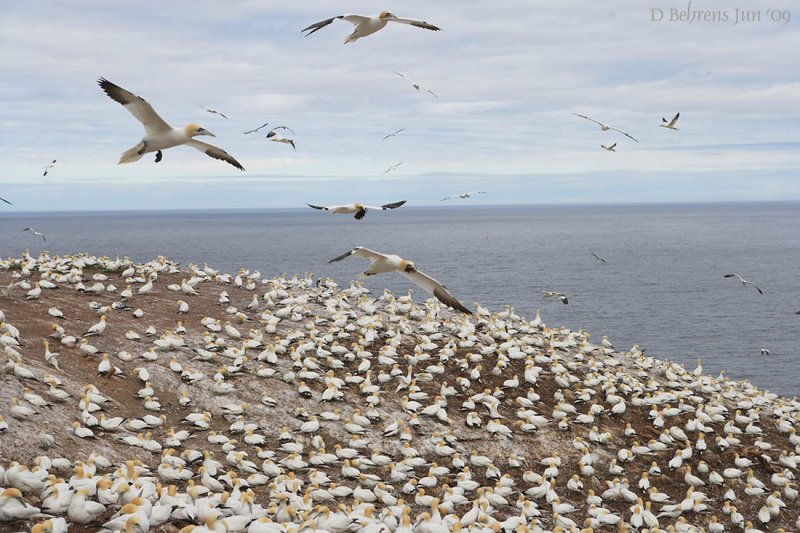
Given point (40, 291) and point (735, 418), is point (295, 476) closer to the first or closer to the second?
point (40, 291)

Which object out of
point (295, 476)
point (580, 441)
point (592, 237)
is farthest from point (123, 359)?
point (592, 237)

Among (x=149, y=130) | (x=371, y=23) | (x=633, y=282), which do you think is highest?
(x=371, y=23)

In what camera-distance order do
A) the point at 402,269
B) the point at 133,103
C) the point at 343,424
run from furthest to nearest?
the point at 343,424, the point at 402,269, the point at 133,103

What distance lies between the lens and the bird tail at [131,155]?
43.9ft

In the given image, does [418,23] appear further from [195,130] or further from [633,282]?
[633,282]

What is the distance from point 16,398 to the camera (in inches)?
566

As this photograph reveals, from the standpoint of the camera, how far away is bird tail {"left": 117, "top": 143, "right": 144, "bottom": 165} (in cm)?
1339

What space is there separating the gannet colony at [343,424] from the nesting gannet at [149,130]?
495 centimetres

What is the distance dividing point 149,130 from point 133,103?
2.34ft

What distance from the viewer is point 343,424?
18312 mm

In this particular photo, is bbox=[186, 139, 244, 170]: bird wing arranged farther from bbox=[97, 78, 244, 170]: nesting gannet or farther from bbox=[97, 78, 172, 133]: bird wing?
bbox=[97, 78, 172, 133]: bird wing

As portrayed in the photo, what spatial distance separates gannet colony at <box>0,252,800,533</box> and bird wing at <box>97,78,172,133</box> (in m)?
5.48

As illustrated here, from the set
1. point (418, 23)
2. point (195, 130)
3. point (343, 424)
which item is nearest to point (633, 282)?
point (343, 424)

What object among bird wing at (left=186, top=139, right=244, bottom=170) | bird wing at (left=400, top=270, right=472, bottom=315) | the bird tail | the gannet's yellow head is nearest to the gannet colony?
bird wing at (left=400, top=270, right=472, bottom=315)
